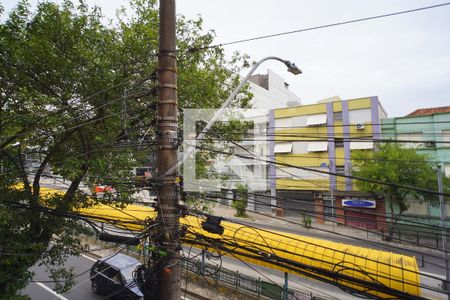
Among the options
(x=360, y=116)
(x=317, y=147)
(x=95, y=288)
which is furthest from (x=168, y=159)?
(x=360, y=116)

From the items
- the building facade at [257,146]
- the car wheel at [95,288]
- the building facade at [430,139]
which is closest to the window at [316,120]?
the building facade at [257,146]

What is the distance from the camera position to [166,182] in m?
4.50

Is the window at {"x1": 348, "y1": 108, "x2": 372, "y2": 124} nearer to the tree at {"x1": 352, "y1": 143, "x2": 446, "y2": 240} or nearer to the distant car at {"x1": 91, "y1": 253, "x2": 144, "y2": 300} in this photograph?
the tree at {"x1": 352, "y1": 143, "x2": 446, "y2": 240}

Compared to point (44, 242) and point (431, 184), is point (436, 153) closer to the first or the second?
point (431, 184)

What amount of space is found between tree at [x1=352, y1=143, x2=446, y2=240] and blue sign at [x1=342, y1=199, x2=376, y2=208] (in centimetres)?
144

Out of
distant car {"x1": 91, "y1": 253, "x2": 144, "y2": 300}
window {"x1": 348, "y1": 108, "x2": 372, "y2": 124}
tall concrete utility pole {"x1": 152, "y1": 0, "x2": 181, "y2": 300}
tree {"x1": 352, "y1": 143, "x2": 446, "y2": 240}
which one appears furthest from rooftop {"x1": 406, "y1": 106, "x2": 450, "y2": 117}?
tall concrete utility pole {"x1": 152, "y1": 0, "x2": 181, "y2": 300}

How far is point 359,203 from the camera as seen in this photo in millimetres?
22953

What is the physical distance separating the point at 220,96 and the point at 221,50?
1900 millimetres

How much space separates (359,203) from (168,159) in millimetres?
22134

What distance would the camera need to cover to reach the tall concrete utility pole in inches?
171

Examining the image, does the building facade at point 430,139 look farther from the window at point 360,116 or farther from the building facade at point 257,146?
the building facade at point 257,146

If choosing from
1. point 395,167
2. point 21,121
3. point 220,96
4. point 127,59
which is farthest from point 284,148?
point 21,121

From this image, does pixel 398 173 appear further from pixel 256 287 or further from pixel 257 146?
pixel 256 287

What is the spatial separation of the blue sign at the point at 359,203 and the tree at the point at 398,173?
144 cm
